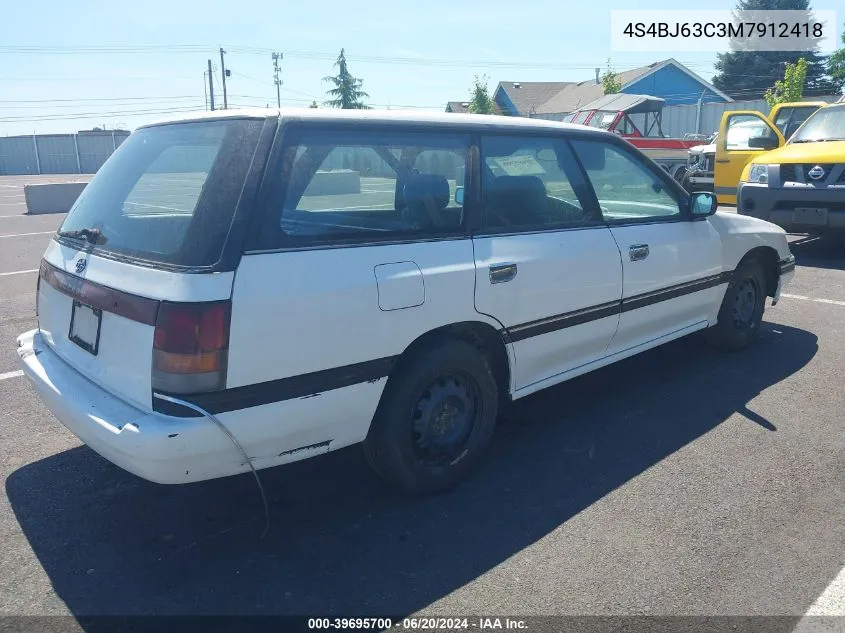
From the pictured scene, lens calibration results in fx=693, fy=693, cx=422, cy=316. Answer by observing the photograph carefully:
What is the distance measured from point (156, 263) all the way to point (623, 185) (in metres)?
2.84

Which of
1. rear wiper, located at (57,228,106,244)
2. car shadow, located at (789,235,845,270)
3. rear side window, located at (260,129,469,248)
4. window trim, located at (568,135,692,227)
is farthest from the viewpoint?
car shadow, located at (789,235,845,270)

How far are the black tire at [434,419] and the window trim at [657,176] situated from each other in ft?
4.19

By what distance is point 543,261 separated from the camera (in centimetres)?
352

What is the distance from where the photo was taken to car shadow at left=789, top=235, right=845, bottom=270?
28.3ft

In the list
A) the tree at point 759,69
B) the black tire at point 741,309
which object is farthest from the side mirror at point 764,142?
the tree at point 759,69

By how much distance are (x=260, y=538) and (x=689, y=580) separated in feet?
5.69

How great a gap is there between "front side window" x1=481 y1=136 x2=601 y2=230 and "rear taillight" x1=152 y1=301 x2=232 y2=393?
1.46m

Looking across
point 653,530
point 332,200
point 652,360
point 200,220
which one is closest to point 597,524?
point 653,530

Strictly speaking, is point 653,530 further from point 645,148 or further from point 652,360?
point 645,148

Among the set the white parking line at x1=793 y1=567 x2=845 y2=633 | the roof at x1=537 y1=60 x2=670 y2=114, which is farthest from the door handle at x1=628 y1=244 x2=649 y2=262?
the roof at x1=537 y1=60 x2=670 y2=114

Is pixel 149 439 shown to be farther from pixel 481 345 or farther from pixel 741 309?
pixel 741 309

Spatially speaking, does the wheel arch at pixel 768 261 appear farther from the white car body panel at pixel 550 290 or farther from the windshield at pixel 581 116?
the windshield at pixel 581 116

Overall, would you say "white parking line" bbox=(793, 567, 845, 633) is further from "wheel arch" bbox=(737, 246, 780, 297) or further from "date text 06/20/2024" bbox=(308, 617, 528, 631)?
"wheel arch" bbox=(737, 246, 780, 297)

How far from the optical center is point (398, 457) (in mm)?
3096
